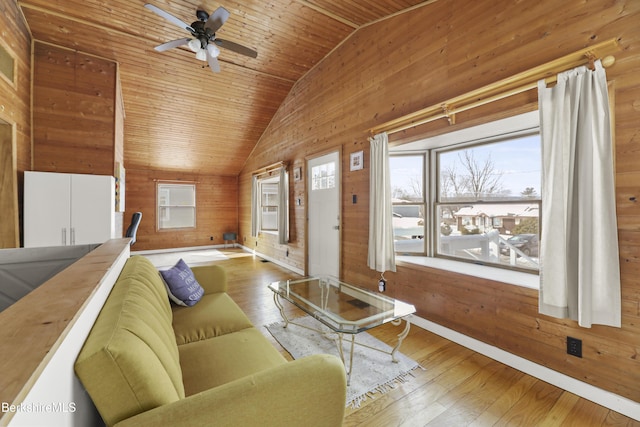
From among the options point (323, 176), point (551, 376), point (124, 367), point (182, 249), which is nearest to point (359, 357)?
point (551, 376)

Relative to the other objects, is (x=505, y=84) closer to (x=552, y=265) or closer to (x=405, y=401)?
(x=552, y=265)

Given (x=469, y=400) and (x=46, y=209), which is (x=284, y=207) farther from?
(x=469, y=400)

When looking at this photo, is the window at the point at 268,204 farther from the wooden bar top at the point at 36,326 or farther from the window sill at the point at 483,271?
the wooden bar top at the point at 36,326

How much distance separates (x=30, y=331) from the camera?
598 mm

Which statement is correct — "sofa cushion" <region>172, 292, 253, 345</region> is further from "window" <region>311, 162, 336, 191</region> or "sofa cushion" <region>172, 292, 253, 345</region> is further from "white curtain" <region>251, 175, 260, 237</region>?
"white curtain" <region>251, 175, 260, 237</region>

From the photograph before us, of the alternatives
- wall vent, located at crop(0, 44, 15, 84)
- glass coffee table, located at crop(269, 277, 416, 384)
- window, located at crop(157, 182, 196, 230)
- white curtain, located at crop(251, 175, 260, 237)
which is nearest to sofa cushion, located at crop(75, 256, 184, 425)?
glass coffee table, located at crop(269, 277, 416, 384)

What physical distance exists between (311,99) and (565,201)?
3.64 m

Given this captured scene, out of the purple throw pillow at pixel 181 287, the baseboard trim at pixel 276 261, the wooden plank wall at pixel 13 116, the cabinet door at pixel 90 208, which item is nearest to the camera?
the purple throw pillow at pixel 181 287

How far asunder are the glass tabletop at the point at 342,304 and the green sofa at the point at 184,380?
0.60m

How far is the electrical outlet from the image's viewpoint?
177 centimetres

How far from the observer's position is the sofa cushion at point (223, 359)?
123 centimetres

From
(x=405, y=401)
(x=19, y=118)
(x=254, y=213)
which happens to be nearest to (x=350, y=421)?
(x=405, y=401)

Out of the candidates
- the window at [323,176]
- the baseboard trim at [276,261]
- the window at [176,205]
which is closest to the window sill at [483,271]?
the window at [323,176]

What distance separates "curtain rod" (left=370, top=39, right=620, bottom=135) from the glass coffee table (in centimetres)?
168
